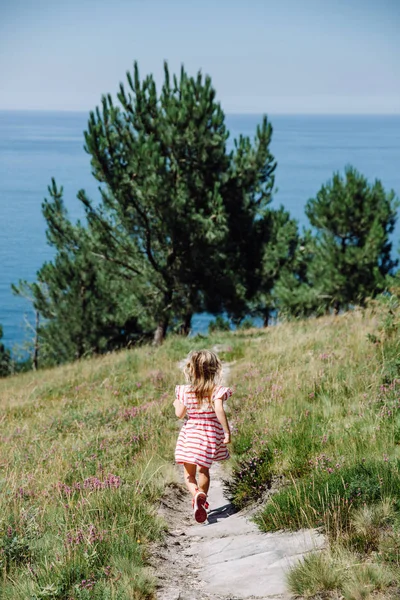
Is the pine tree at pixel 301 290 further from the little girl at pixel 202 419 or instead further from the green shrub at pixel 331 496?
the green shrub at pixel 331 496

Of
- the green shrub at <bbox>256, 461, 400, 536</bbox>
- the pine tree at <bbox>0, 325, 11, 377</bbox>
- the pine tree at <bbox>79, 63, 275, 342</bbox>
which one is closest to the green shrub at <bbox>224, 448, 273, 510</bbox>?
the green shrub at <bbox>256, 461, 400, 536</bbox>

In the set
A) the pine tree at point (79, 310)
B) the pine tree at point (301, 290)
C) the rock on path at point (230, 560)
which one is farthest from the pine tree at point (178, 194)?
the rock on path at point (230, 560)

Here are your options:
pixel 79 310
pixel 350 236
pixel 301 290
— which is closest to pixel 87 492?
pixel 79 310

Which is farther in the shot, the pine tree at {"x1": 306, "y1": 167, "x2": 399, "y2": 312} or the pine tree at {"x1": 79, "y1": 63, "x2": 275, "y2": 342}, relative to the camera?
the pine tree at {"x1": 306, "y1": 167, "x2": 399, "y2": 312}

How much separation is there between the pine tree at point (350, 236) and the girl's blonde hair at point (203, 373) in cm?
2142

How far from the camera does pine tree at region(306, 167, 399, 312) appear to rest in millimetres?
25438

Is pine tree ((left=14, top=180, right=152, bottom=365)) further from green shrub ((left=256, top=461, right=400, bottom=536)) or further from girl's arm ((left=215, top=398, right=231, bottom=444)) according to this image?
green shrub ((left=256, top=461, right=400, bottom=536))

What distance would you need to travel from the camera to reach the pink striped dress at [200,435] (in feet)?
15.3

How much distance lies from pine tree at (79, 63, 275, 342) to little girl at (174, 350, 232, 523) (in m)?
11.8

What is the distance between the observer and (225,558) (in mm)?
3709

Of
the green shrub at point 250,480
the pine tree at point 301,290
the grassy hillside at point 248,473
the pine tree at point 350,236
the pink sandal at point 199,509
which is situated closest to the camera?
the grassy hillside at point 248,473

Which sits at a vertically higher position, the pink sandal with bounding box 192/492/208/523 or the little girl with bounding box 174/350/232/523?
the little girl with bounding box 174/350/232/523

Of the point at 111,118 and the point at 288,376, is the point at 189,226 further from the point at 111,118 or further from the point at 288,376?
the point at 288,376

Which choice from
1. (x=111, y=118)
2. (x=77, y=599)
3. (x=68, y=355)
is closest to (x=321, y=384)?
(x=77, y=599)
